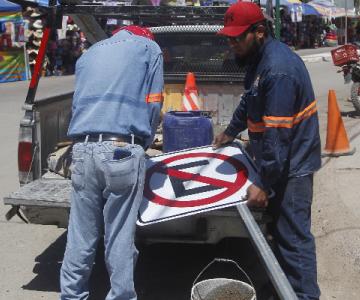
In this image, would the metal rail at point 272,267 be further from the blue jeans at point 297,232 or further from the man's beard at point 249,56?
the man's beard at point 249,56

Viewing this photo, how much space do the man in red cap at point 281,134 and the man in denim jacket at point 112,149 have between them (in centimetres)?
56

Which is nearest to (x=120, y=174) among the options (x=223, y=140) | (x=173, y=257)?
(x=223, y=140)

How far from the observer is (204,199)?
339 cm

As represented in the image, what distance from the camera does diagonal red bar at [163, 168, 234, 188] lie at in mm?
3488

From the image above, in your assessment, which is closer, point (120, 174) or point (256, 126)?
point (120, 174)

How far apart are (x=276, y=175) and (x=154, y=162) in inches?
35.0

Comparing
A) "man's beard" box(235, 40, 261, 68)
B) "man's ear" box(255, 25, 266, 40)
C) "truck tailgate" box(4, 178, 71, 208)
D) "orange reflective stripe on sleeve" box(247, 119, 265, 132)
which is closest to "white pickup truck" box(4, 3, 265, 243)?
"truck tailgate" box(4, 178, 71, 208)

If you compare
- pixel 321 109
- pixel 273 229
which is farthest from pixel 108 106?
pixel 321 109

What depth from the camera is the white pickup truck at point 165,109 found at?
3.99 meters

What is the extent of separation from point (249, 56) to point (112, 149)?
968 millimetres

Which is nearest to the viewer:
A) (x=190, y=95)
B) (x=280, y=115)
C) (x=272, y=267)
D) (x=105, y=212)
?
(x=272, y=267)

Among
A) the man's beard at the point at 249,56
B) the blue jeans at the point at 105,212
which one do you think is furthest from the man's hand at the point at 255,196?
the man's beard at the point at 249,56

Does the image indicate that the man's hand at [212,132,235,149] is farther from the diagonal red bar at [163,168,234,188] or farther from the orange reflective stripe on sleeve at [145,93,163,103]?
the orange reflective stripe on sleeve at [145,93,163,103]

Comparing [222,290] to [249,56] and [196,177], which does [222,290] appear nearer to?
[196,177]
